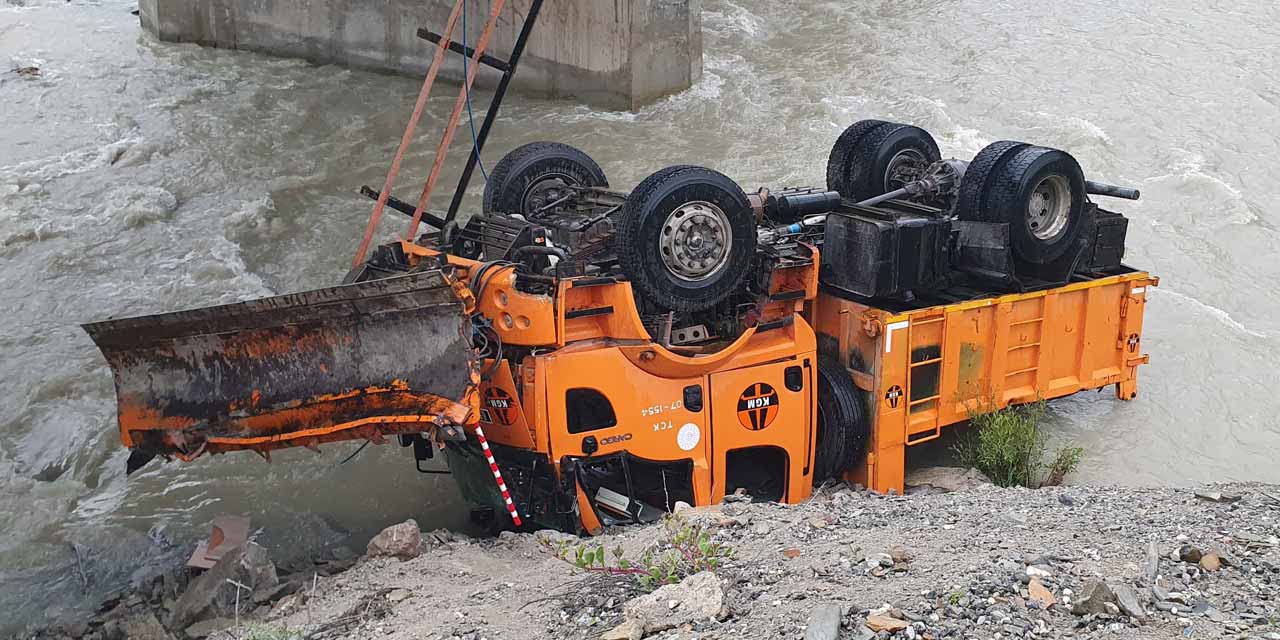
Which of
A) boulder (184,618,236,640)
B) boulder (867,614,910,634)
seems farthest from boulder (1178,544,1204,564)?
boulder (184,618,236,640)

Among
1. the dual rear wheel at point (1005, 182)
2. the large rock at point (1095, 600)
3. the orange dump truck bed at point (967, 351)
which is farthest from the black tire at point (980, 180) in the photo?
the large rock at point (1095, 600)

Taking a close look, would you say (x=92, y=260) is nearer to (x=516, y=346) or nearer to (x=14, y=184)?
(x=14, y=184)

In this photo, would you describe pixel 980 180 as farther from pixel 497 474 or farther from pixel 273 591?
pixel 273 591

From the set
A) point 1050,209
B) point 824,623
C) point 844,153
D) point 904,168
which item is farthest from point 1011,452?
point 824,623

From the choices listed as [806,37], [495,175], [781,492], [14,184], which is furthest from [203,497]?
[806,37]

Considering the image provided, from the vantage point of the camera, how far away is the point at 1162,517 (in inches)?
244

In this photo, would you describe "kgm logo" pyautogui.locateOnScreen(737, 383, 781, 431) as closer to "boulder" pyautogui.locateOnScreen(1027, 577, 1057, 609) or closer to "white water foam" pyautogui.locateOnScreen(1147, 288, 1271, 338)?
"boulder" pyautogui.locateOnScreen(1027, 577, 1057, 609)

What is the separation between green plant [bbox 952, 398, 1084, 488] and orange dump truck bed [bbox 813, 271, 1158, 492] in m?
0.14

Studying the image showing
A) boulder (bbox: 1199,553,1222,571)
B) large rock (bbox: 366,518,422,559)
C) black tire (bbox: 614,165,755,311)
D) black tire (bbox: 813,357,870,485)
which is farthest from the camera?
black tire (bbox: 813,357,870,485)

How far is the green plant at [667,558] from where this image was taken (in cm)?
536

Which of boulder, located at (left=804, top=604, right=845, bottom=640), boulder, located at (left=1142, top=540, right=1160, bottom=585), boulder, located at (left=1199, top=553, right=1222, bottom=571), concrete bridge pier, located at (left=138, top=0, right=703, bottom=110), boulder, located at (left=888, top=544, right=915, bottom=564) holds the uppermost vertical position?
concrete bridge pier, located at (left=138, top=0, right=703, bottom=110)

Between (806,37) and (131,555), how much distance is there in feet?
52.4

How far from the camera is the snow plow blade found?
240 inches

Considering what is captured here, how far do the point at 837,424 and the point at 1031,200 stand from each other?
2.08 metres
